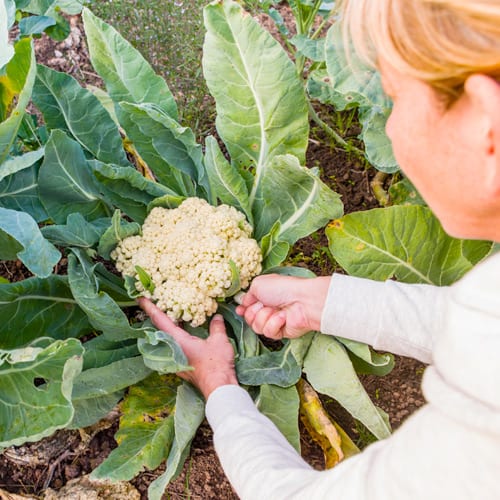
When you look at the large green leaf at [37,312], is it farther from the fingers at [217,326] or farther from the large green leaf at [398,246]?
the large green leaf at [398,246]

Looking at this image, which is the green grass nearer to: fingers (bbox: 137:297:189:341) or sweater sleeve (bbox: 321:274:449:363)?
fingers (bbox: 137:297:189:341)

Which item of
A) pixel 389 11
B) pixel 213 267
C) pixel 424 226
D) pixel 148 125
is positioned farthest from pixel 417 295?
pixel 148 125

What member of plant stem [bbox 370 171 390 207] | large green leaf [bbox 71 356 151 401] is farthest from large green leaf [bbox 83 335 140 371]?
plant stem [bbox 370 171 390 207]

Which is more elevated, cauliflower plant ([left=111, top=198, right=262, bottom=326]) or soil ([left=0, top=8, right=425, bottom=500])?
cauliflower plant ([left=111, top=198, right=262, bottom=326])

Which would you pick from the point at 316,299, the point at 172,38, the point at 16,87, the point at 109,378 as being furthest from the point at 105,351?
the point at 172,38

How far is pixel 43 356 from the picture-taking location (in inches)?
42.8

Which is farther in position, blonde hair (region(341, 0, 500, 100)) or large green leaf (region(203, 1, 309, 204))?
large green leaf (region(203, 1, 309, 204))

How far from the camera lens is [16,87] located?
1296 mm

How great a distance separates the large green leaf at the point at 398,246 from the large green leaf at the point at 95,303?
48cm

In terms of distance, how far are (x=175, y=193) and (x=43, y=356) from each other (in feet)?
2.12

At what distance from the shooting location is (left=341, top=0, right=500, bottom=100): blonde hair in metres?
0.64

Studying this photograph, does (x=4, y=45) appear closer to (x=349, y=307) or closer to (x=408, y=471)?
(x=349, y=307)

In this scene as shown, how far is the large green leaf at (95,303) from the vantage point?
4.18ft

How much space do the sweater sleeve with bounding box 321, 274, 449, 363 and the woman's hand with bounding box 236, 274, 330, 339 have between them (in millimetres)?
47
